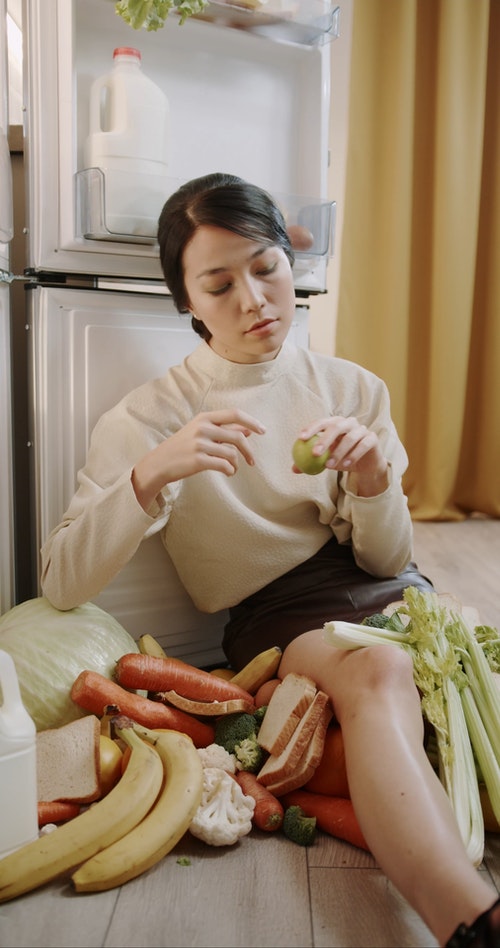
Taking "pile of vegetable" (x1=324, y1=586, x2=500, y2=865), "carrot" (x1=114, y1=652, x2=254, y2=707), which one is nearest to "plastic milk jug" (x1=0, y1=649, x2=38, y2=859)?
"carrot" (x1=114, y1=652, x2=254, y2=707)

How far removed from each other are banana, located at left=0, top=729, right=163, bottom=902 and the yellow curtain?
2.06 meters

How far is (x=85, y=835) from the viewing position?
103 centimetres

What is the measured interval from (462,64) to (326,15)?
54.7 inches

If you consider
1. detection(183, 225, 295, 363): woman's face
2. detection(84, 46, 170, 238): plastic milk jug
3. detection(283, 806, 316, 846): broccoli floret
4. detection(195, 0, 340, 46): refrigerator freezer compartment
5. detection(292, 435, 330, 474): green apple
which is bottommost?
detection(283, 806, 316, 846): broccoli floret

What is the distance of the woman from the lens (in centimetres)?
124

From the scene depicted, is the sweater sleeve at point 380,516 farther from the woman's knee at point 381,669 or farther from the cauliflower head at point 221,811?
the cauliflower head at point 221,811

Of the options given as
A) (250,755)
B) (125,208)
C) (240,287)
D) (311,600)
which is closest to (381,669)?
(250,755)

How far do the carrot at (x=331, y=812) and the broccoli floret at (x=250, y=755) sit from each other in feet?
0.20

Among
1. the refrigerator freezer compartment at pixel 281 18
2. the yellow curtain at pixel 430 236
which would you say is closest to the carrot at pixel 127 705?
the refrigerator freezer compartment at pixel 281 18

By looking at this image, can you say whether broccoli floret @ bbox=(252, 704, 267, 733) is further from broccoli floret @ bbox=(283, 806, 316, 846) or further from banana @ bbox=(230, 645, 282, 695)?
broccoli floret @ bbox=(283, 806, 316, 846)

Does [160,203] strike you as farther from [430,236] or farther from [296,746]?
[430,236]

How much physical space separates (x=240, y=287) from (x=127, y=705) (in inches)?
25.5

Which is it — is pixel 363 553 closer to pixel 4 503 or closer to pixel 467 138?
pixel 4 503

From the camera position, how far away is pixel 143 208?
1.56 metres
